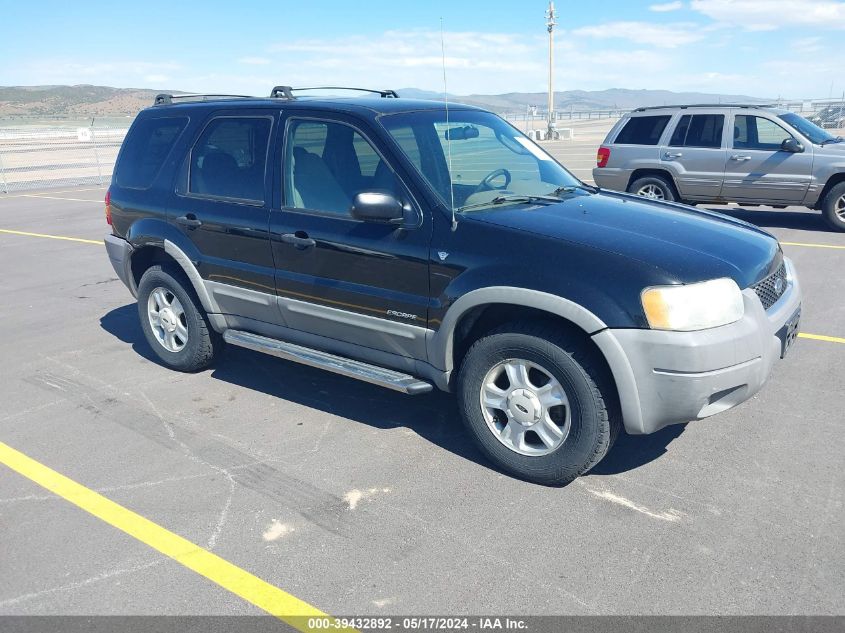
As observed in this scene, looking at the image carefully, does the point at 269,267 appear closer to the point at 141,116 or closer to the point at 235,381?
the point at 235,381

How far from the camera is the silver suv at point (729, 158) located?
10312 mm

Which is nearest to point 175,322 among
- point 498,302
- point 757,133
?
point 498,302

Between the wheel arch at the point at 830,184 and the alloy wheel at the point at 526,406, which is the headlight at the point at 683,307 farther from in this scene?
the wheel arch at the point at 830,184

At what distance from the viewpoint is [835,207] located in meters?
10.4

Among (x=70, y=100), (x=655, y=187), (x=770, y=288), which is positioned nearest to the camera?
(x=770, y=288)

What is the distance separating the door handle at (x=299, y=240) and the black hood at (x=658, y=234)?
1043 mm

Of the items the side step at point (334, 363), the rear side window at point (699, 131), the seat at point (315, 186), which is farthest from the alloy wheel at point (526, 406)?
the rear side window at point (699, 131)

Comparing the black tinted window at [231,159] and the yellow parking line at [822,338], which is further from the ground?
the black tinted window at [231,159]

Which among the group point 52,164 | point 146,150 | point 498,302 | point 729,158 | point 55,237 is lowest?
point 55,237

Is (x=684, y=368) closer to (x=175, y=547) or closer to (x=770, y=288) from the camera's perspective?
(x=770, y=288)

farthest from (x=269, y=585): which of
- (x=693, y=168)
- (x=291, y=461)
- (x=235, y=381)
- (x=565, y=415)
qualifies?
(x=693, y=168)

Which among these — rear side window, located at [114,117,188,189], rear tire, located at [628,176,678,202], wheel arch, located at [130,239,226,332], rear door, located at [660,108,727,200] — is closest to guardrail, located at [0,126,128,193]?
rear tire, located at [628,176,678,202]

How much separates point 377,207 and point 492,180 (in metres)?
0.85

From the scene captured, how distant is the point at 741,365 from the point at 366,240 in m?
2.03
